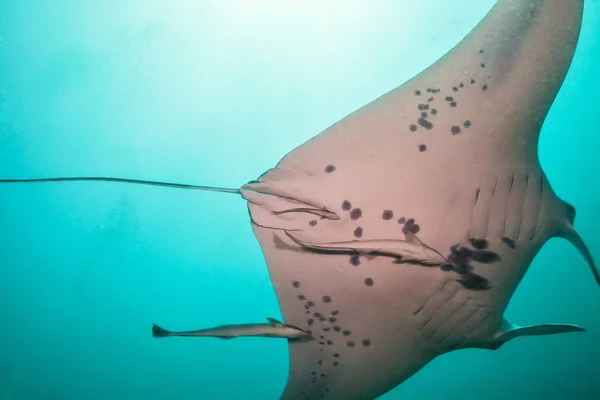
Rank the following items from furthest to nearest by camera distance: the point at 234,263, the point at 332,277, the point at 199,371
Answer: the point at 199,371 < the point at 234,263 < the point at 332,277

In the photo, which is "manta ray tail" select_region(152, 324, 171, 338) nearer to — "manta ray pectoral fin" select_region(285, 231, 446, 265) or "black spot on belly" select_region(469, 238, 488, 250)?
"manta ray pectoral fin" select_region(285, 231, 446, 265)

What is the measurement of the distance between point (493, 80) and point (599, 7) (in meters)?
5.75

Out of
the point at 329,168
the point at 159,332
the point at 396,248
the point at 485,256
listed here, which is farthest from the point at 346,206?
the point at 159,332

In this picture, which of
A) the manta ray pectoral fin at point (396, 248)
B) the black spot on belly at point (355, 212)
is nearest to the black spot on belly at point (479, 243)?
the manta ray pectoral fin at point (396, 248)

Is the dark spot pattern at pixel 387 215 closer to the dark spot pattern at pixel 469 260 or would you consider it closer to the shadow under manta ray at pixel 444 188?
the shadow under manta ray at pixel 444 188

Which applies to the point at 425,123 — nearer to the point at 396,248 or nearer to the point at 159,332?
the point at 396,248

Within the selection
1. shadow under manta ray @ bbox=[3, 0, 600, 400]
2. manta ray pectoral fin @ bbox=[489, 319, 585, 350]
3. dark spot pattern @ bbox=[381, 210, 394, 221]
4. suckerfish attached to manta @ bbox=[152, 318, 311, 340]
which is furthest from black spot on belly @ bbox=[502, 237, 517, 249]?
suckerfish attached to manta @ bbox=[152, 318, 311, 340]

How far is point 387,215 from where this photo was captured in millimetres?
1782

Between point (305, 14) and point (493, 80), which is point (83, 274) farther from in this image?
point (493, 80)

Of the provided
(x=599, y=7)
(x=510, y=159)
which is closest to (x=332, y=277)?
(x=510, y=159)

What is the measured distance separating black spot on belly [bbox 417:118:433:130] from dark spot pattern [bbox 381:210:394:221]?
1.38 feet

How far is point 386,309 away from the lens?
1.94 meters

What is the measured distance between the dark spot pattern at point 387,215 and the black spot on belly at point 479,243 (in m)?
0.38

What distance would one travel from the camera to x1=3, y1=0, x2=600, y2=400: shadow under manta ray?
1630 millimetres
